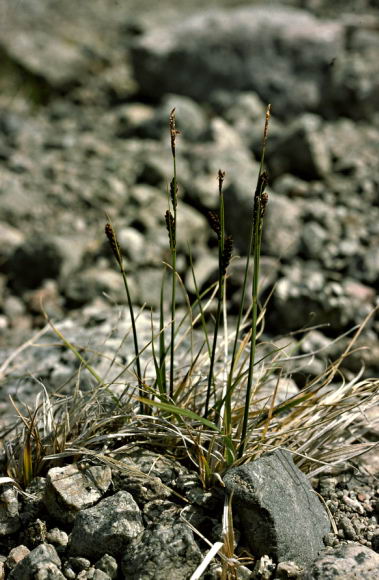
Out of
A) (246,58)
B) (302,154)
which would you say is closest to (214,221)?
(302,154)

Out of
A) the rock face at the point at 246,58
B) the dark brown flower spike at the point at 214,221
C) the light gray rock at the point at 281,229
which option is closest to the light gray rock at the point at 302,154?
the light gray rock at the point at 281,229

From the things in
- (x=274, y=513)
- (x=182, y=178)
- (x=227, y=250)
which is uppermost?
(x=227, y=250)

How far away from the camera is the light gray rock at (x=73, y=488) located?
1608 mm

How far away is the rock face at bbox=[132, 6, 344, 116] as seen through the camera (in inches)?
207

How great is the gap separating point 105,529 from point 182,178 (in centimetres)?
291

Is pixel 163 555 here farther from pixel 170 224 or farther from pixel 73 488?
pixel 170 224

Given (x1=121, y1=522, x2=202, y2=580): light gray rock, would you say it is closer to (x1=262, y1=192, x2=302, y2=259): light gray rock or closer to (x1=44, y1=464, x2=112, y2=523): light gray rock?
(x1=44, y1=464, x2=112, y2=523): light gray rock

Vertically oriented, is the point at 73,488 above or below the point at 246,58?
below

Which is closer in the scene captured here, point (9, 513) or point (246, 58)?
point (9, 513)

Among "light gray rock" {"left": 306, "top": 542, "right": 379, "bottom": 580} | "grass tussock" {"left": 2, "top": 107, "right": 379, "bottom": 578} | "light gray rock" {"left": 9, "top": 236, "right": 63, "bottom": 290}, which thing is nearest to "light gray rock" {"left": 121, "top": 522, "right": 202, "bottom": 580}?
"grass tussock" {"left": 2, "top": 107, "right": 379, "bottom": 578}

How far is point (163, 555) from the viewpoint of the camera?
145 cm

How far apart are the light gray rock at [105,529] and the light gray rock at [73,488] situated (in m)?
0.05

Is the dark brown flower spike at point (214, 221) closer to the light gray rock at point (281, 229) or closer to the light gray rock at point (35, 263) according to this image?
the light gray rock at point (281, 229)

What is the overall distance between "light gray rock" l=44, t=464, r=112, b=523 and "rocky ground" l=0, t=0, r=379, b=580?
0.4 inches
